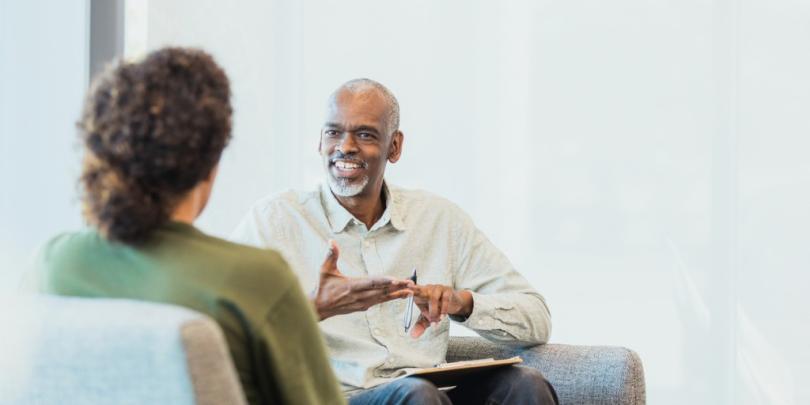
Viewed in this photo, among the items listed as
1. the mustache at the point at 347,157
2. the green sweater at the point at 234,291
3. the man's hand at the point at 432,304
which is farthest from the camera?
the mustache at the point at 347,157

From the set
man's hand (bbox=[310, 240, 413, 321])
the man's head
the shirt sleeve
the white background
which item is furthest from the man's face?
the white background

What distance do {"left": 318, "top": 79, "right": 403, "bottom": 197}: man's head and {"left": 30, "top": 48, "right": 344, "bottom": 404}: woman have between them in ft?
4.14

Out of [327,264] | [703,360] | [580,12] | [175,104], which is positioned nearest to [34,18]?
[327,264]

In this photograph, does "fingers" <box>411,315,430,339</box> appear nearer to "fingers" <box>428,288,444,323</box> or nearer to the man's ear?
"fingers" <box>428,288,444,323</box>

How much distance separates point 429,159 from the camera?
411 centimetres

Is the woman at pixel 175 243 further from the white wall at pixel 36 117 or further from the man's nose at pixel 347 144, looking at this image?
the white wall at pixel 36 117

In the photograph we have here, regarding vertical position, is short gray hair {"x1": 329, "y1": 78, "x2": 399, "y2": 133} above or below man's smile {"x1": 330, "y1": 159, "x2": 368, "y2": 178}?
above

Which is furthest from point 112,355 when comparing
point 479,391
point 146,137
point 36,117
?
point 36,117

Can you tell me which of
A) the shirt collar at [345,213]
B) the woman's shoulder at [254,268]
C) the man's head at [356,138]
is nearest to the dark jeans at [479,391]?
the shirt collar at [345,213]

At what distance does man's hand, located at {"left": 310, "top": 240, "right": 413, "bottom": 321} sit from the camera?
2.19 m

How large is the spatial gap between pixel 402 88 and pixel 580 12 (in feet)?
2.44

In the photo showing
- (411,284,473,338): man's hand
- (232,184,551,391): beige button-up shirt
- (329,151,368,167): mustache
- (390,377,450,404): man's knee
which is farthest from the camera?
(329,151,368,167): mustache

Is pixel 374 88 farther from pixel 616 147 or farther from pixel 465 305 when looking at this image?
pixel 616 147

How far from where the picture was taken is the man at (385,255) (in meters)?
2.50
